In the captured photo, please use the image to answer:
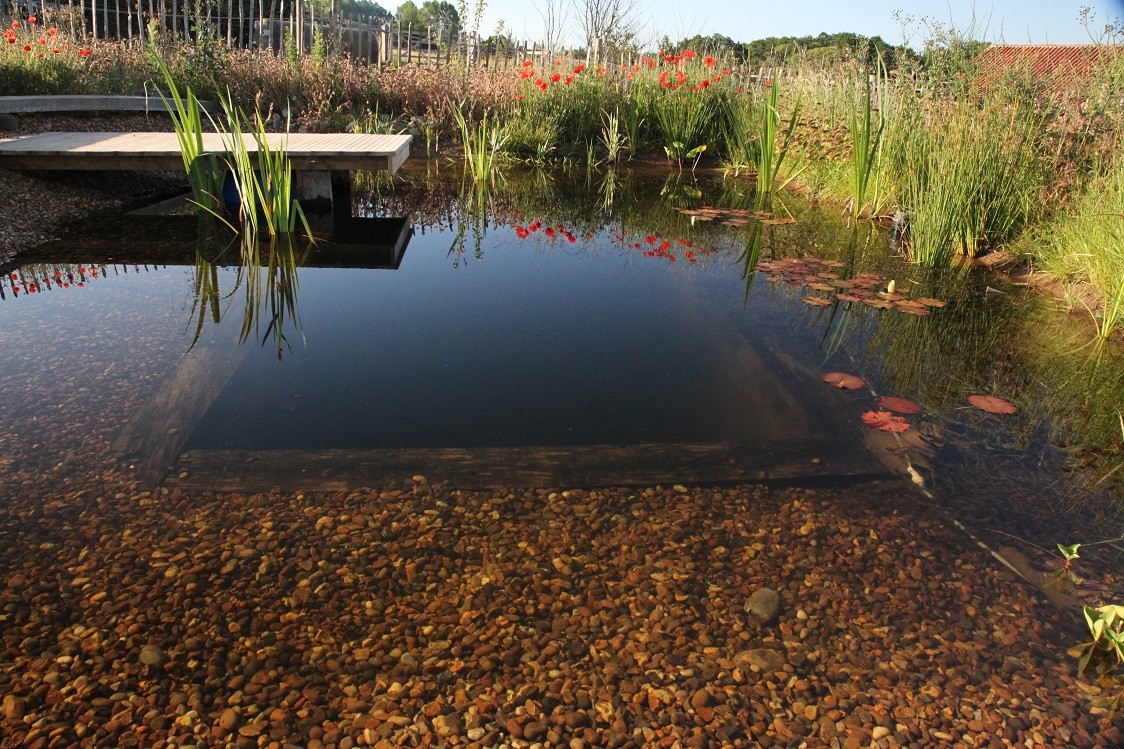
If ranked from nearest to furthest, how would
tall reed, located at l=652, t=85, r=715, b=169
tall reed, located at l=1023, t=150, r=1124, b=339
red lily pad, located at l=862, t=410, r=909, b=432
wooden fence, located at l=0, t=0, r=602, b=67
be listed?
1. red lily pad, located at l=862, t=410, r=909, b=432
2. tall reed, located at l=1023, t=150, r=1124, b=339
3. tall reed, located at l=652, t=85, r=715, b=169
4. wooden fence, located at l=0, t=0, r=602, b=67

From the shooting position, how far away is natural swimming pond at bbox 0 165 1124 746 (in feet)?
5.04

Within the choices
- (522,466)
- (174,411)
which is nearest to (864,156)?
(522,466)

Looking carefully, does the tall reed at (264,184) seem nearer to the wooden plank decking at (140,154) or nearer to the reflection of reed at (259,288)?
the reflection of reed at (259,288)

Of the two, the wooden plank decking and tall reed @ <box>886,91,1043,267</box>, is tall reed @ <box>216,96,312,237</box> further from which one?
tall reed @ <box>886,91,1043,267</box>

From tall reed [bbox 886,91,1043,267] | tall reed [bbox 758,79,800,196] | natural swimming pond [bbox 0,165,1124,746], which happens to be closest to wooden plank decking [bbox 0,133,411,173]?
natural swimming pond [bbox 0,165,1124,746]

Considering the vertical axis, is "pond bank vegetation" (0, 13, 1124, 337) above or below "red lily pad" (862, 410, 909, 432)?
above

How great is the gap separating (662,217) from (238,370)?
153 inches

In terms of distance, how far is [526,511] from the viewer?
214 cm

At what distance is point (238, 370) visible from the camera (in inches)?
114

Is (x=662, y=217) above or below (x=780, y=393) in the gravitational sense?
above

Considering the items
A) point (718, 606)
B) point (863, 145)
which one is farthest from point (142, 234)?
point (863, 145)

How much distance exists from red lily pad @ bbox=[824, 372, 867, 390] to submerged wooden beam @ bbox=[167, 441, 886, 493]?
546 millimetres

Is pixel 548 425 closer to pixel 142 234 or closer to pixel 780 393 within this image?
pixel 780 393

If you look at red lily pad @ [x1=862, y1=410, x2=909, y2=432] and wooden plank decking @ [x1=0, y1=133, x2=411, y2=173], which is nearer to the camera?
red lily pad @ [x1=862, y1=410, x2=909, y2=432]
